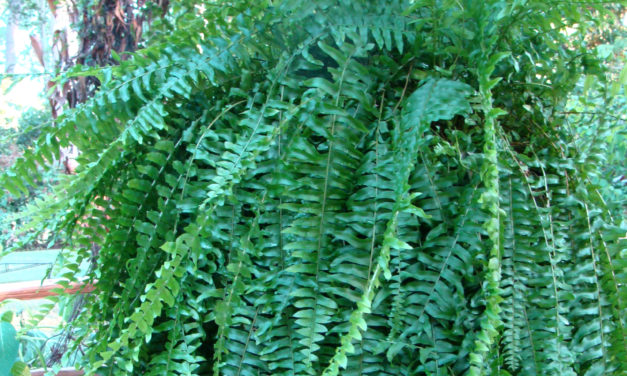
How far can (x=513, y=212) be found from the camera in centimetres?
52

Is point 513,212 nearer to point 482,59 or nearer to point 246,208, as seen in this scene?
point 482,59

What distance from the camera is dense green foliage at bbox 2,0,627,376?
47 cm

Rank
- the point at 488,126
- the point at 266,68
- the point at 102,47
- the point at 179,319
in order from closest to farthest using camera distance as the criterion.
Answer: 1. the point at 488,126
2. the point at 179,319
3. the point at 266,68
4. the point at 102,47

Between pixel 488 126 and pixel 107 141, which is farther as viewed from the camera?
pixel 107 141

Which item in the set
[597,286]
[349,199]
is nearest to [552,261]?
A: [597,286]

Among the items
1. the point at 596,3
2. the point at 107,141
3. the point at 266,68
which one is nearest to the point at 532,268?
the point at 596,3

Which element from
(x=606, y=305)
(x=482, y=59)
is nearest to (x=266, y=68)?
(x=482, y=59)

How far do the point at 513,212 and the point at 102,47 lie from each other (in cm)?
132

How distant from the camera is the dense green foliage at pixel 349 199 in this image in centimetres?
47

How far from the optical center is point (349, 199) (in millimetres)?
495

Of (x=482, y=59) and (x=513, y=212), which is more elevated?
(x=482, y=59)

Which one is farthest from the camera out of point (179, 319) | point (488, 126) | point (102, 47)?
point (102, 47)

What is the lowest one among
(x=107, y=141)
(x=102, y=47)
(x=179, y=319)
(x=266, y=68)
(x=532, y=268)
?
(x=179, y=319)

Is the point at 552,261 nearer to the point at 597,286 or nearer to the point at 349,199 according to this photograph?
the point at 597,286
